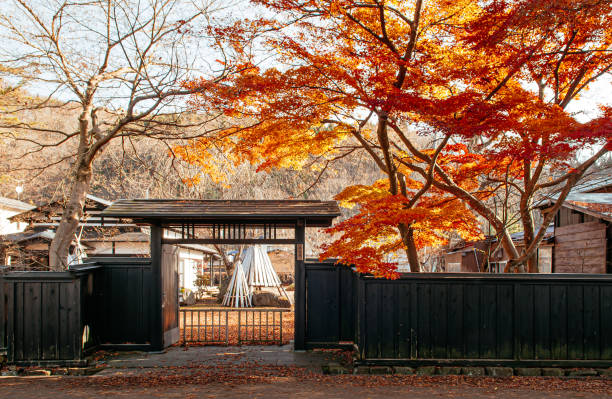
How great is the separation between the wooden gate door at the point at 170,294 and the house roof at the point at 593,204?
9.99 meters

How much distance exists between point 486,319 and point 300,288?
3.67 m

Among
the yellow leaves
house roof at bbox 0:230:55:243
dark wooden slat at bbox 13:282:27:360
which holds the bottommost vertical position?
dark wooden slat at bbox 13:282:27:360

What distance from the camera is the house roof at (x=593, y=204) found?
36.9ft

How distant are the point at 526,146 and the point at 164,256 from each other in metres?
7.73

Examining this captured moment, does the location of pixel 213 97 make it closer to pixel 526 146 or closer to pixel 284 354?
pixel 284 354

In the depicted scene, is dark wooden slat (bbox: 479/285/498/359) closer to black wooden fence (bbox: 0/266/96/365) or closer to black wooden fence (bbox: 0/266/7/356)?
black wooden fence (bbox: 0/266/96/365)

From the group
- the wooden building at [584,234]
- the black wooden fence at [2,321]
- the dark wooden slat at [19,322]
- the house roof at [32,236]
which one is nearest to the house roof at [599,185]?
the wooden building at [584,234]

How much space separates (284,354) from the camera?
988 centimetres

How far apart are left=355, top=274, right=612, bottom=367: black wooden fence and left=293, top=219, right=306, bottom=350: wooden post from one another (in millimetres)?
1581

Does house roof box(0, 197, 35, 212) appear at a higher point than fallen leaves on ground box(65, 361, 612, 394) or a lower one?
higher

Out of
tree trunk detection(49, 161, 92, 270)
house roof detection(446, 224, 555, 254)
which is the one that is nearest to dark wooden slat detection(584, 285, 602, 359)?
house roof detection(446, 224, 555, 254)

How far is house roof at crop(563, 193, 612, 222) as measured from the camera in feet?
36.9

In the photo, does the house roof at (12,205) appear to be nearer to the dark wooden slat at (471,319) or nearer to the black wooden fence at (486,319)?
the black wooden fence at (486,319)

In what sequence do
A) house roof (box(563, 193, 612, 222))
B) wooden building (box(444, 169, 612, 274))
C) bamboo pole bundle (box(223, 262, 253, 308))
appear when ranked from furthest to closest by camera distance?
bamboo pole bundle (box(223, 262, 253, 308)) → wooden building (box(444, 169, 612, 274)) → house roof (box(563, 193, 612, 222))
